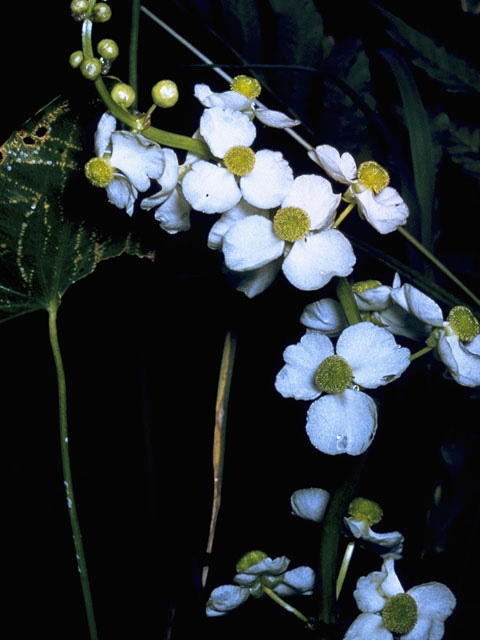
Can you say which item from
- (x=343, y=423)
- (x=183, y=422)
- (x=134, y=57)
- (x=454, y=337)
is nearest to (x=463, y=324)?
(x=454, y=337)

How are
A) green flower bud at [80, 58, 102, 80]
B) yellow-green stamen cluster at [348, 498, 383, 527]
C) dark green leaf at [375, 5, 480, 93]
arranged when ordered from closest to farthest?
1. green flower bud at [80, 58, 102, 80]
2. yellow-green stamen cluster at [348, 498, 383, 527]
3. dark green leaf at [375, 5, 480, 93]

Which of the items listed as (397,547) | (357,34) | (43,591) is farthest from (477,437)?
(43,591)

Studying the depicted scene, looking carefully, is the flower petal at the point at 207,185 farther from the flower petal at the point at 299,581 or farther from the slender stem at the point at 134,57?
the flower petal at the point at 299,581

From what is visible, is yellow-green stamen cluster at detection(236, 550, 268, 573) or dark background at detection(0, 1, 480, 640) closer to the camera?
yellow-green stamen cluster at detection(236, 550, 268, 573)

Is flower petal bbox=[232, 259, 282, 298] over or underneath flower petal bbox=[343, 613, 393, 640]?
over

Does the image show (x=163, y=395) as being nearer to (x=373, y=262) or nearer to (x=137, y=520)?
(x=137, y=520)

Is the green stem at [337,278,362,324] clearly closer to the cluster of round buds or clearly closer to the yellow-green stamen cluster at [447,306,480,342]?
the yellow-green stamen cluster at [447,306,480,342]

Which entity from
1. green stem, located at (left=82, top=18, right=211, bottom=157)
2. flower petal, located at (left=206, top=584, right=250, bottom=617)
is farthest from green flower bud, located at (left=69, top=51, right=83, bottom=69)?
flower petal, located at (left=206, top=584, right=250, bottom=617)
